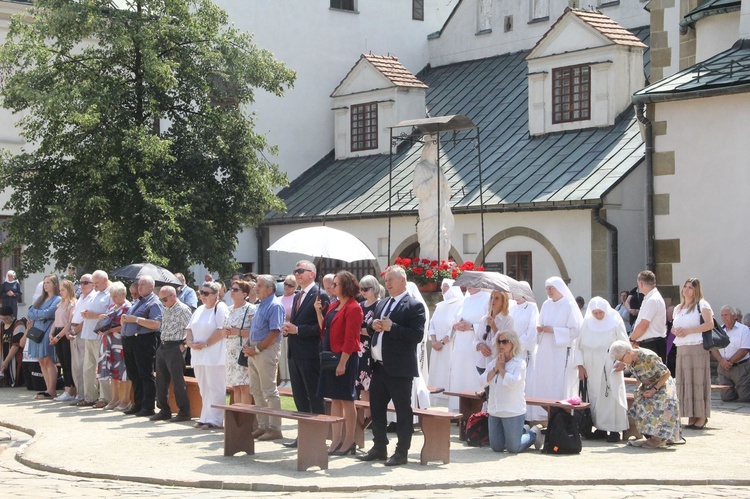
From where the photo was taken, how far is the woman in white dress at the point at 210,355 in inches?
580

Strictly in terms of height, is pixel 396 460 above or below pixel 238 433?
below

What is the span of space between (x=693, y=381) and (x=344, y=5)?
22.2m

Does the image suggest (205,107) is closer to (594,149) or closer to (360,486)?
(594,149)

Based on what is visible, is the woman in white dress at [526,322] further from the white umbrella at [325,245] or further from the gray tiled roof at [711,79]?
the gray tiled roof at [711,79]

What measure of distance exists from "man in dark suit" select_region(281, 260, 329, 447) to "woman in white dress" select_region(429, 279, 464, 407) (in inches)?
126

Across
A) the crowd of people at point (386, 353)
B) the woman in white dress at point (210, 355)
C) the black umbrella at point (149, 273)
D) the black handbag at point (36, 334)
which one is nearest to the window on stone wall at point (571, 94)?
the crowd of people at point (386, 353)

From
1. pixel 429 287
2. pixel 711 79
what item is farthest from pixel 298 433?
pixel 711 79

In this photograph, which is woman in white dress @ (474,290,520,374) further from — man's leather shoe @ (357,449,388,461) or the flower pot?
the flower pot

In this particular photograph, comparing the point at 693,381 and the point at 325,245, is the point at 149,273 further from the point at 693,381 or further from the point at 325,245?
the point at 693,381

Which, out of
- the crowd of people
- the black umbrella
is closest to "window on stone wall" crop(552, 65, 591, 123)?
the crowd of people

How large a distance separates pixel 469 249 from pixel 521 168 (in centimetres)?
206

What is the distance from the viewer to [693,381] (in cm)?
1484

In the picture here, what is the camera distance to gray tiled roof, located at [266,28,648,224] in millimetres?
24875

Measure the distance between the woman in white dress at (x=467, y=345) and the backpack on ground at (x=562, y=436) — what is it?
256 centimetres
